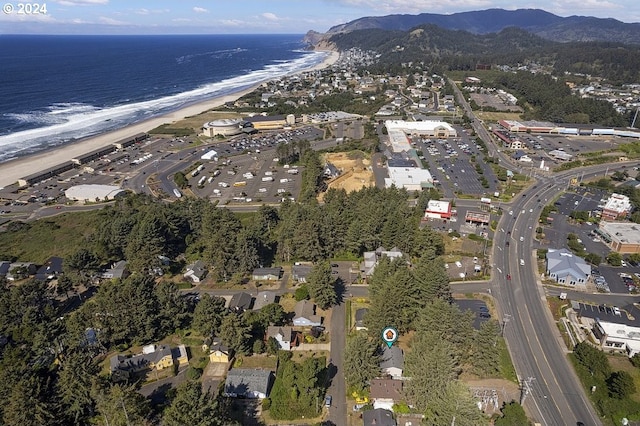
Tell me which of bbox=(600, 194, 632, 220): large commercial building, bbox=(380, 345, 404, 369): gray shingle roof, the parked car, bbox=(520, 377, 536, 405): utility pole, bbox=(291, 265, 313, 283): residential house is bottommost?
the parked car

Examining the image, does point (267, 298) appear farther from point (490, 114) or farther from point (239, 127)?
point (490, 114)

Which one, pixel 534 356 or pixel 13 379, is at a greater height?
pixel 13 379

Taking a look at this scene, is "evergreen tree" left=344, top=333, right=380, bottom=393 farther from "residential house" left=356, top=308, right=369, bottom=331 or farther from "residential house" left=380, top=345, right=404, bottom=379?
"residential house" left=356, top=308, right=369, bottom=331

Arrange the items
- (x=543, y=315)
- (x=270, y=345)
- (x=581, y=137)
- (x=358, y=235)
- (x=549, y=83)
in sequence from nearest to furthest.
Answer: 1. (x=270, y=345)
2. (x=543, y=315)
3. (x=358, y=235)
4. (x=581, y=137)
5. (x=549, y=83)

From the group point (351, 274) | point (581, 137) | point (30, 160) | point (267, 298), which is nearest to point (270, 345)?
point (267, 298)

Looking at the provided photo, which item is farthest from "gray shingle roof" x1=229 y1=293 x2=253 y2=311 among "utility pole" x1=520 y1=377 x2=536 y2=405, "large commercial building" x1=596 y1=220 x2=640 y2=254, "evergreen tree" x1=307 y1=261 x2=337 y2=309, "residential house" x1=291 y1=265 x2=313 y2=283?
"large commercial building" x1=596 y1=220 x2=640 y2=254

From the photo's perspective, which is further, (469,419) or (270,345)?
(270,345)

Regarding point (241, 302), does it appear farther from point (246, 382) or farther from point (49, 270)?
point (49, 270)

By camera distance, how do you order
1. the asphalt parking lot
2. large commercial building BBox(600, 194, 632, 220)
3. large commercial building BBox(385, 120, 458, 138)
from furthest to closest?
1. large commercial building BBox(385, 120, 458, 138)
2. large commercial building BBox(600, 194, 632, 220)
3. the asphalt parking lot
